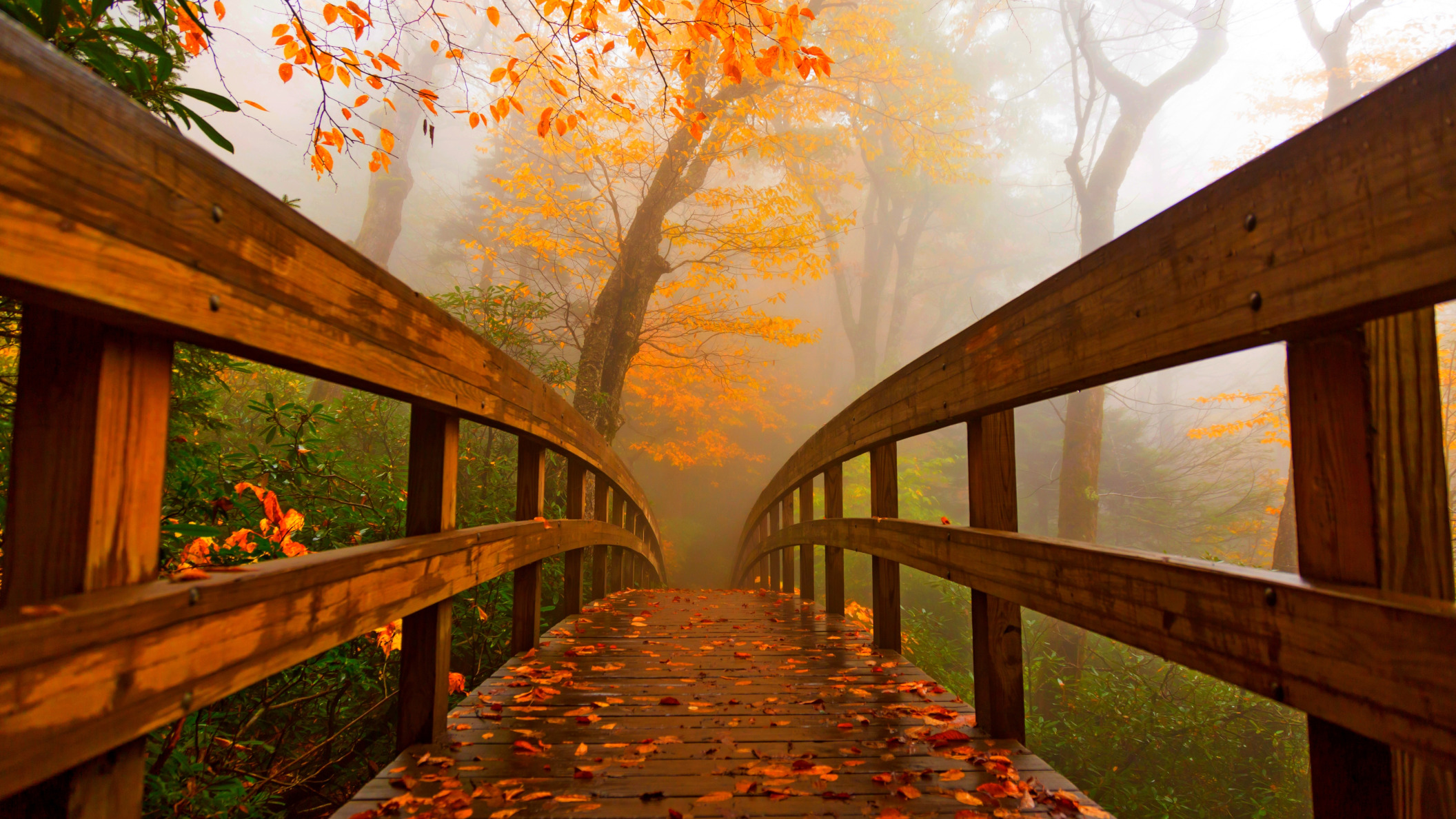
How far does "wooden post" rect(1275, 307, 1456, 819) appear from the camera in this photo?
0.80 meters

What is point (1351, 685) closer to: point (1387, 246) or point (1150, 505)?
point (1387, 246)

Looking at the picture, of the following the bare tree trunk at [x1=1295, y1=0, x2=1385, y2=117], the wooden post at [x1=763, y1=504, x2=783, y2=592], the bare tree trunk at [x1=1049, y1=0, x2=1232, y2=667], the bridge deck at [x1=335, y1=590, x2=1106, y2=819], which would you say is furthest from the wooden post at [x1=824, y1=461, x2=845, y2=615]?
the bare tree trunk at [x1=1295, y1=0, x2=1385, y2=117]

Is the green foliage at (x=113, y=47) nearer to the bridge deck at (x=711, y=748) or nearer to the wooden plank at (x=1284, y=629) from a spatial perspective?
the bridge deck at (x=711, y=748)

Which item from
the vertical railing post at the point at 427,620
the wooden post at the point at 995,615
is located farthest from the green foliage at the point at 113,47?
the wooden post at the point at 995,615

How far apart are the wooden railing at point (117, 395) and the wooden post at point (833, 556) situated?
2941mm

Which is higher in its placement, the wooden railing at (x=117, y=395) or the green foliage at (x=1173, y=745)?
the wooden railing at (x=117, y=395)

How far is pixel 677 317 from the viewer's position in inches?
409

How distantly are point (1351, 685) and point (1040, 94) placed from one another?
27635 mm

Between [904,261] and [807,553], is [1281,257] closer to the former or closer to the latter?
[807,553]

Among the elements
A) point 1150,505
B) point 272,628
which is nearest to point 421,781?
point 272,628

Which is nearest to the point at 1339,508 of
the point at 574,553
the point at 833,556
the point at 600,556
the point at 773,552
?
the point at 833,556

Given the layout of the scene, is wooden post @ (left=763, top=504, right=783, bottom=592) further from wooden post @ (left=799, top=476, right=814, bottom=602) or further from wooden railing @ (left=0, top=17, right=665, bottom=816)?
wooden railing @ (left=0, top=17, right=665, bottom=816)

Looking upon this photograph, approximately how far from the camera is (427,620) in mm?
1702

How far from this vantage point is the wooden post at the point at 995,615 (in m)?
1.81
